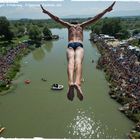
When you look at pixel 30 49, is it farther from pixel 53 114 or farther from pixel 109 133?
pixel 109 133

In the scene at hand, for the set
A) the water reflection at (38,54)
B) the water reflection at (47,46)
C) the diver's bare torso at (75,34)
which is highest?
the diver's bare torso at (75,34)

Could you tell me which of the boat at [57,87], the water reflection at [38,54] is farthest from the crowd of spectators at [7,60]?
the boat at [57,87]

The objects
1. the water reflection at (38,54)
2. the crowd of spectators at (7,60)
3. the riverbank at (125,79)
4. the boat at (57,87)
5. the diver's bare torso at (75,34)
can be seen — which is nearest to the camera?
the diver's bare torso at (75,34)

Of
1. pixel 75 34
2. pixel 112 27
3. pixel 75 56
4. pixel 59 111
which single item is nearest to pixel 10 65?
pixel 59 111

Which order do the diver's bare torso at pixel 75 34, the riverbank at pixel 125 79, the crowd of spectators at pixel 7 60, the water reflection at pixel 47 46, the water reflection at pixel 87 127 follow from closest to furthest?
the diver's bare torso at pixel 75 34
the water reflection at pixel 87 127
the riverbank at pixel 125 79
the crowd of spectators at pixel 7 60
the water reflection at pixel 47 46

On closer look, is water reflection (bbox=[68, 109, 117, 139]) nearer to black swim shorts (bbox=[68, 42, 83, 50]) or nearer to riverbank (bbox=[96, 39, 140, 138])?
riverbank (bbox=[96, 39, 140, 138])

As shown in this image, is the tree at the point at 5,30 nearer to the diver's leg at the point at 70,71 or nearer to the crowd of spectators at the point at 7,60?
the crowd of spectators at the point at 7,60

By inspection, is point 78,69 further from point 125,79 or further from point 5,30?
point 5,30
